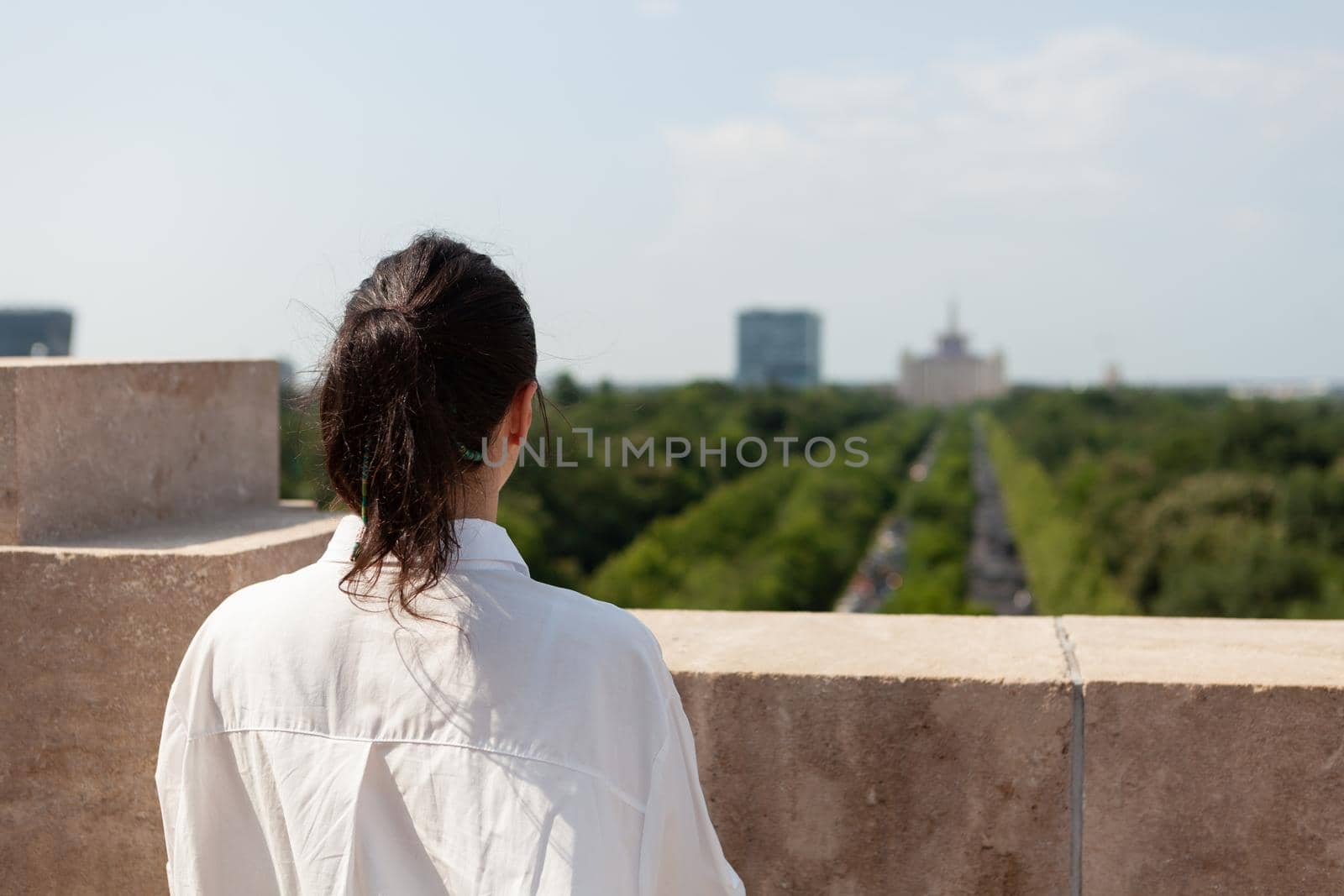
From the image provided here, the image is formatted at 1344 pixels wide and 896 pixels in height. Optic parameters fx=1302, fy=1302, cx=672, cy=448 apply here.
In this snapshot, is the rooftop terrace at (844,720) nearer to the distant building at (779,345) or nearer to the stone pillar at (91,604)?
the stone pillar at (91,604)

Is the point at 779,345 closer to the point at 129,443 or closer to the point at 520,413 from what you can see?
the point at 129,443

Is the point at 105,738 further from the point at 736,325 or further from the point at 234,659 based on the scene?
the point at 736,325

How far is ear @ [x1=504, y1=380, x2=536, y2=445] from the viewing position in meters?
1.27

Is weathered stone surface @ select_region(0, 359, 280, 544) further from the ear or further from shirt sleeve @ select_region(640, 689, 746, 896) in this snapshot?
shirt sleeve @ select_region(640, 689, 746, 896)

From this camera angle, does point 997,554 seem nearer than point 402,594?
No

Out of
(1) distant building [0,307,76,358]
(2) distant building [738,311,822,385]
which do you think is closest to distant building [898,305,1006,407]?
(2) distant building [738,311,822,385]

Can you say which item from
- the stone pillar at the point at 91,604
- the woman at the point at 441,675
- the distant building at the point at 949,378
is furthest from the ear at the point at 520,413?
the distant building at the point at 949,378

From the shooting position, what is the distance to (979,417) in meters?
A: 172

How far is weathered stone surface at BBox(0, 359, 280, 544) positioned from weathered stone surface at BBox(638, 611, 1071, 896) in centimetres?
100

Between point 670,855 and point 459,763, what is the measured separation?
226 mm

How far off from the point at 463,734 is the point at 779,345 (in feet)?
281

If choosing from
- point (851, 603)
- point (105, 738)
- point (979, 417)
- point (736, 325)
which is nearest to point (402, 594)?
point (105, 738)

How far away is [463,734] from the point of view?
1195mm

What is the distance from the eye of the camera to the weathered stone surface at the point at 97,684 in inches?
82.0
